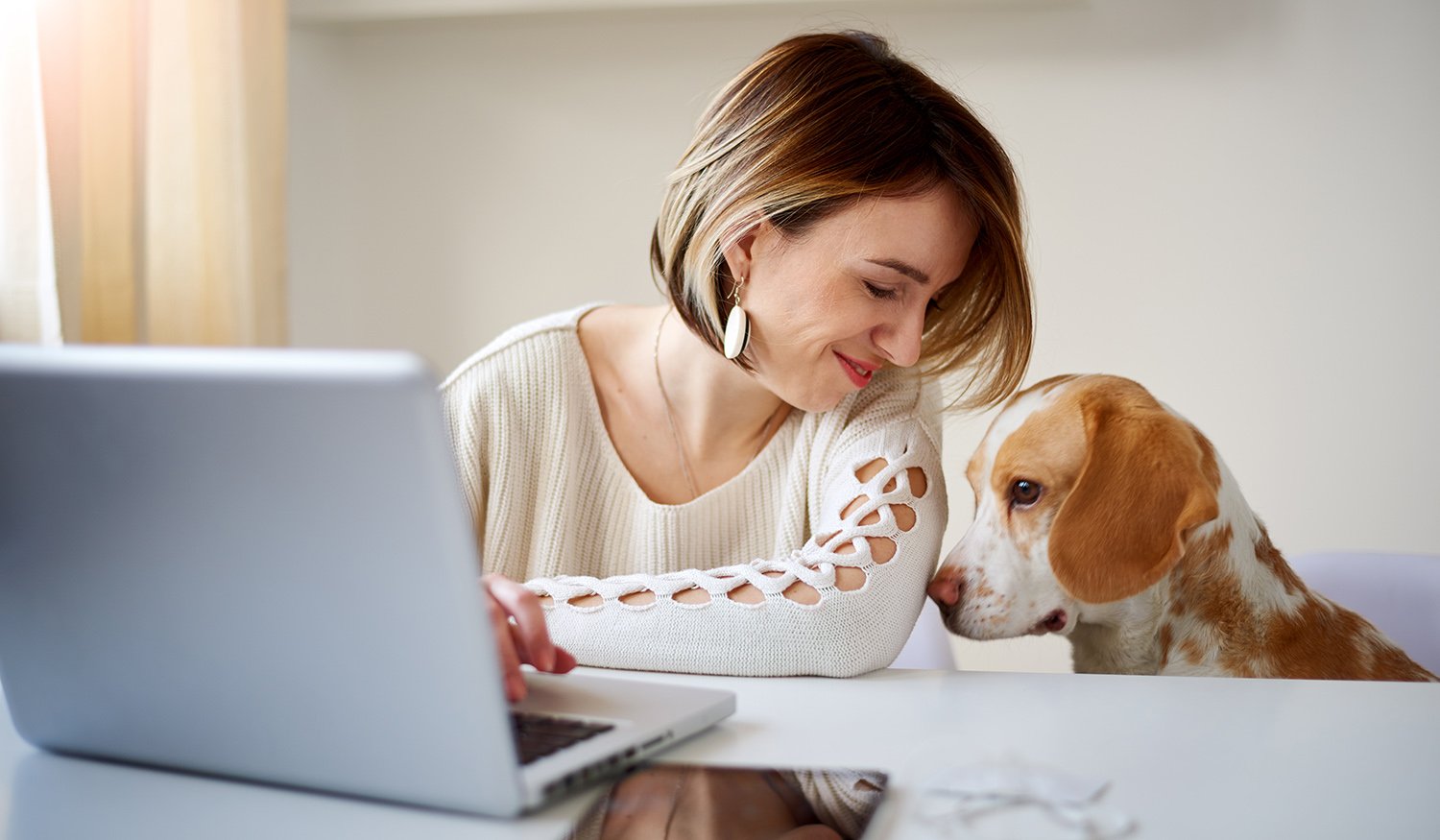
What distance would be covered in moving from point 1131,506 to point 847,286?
316 millimetres

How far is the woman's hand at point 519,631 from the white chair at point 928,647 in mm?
673

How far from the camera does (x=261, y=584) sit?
21.2 inches

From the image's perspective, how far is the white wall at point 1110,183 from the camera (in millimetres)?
2037

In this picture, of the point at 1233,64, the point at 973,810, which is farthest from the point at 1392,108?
the point at 973,810

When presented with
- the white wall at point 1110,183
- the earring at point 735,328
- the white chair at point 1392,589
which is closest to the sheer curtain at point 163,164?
the white wall at point 1110,183

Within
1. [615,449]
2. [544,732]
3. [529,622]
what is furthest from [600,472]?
[544,732]

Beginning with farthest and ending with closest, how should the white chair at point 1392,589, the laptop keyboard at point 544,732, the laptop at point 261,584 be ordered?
the white chair at point 1392,589 < the laptop keyboard at point 544,732 < the laptop at point 261,584

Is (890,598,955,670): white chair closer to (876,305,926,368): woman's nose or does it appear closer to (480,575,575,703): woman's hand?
(876,305,926,368): woman's nose

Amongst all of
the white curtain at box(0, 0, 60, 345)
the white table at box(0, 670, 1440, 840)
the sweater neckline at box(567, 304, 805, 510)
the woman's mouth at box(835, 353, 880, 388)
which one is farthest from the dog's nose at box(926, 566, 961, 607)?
the white curtain at box(0, 0, 60, 345)

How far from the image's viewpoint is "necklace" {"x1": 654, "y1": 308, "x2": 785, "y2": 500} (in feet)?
4.27

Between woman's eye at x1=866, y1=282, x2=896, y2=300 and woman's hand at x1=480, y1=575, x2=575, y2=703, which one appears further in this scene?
woman's eye at x1=866, y1=282, x2=896, y2=300

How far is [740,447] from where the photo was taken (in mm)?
1311

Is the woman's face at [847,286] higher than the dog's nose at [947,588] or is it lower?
higher

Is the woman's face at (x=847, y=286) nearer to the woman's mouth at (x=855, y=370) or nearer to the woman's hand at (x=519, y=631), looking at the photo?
the woman's mouth at (x=855, y=370)
